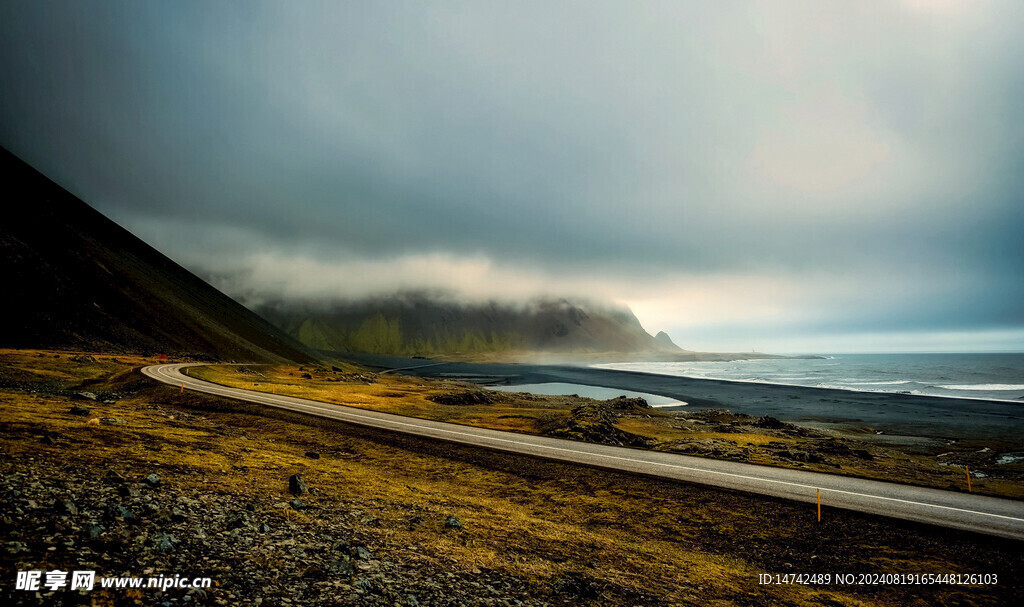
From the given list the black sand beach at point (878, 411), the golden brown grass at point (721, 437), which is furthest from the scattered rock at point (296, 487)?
the black sand beach at point (878, 411)

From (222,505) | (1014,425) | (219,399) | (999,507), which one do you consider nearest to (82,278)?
(219,399)

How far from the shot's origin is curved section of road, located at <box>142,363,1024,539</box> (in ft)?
59.6

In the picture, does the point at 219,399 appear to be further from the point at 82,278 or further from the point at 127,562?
the point at 82,278

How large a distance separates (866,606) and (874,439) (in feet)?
181

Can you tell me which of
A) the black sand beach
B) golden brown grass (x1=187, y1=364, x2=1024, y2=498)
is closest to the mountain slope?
golden brown grass (x1=187, y1=364, x2=1024, y2=498)

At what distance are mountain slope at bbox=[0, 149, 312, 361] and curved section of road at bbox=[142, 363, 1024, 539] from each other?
335 ft

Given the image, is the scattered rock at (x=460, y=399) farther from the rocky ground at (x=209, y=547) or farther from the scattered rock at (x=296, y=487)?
the rocky ground at (x=209, y=547)

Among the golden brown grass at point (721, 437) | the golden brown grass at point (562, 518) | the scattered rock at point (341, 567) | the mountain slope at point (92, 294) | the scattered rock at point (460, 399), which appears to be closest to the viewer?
the scattered rock at point (341, 567)

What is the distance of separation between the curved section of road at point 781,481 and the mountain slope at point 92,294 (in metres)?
102

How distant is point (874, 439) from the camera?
53.8 meters

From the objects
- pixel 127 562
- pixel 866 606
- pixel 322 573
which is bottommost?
pixel 866 606

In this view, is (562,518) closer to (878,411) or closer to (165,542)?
(165,542)

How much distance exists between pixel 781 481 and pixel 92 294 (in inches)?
6351

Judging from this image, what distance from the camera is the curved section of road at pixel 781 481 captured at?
18172 millimetres
